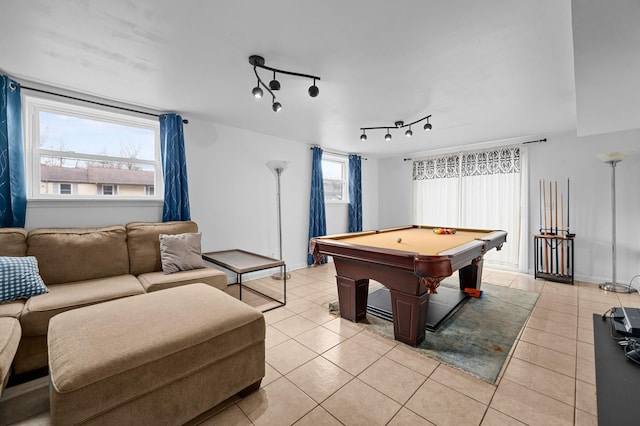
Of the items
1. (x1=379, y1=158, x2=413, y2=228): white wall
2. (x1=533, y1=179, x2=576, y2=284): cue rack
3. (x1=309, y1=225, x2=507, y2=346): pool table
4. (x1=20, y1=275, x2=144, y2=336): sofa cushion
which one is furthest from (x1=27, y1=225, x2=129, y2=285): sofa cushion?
(x1=533, y1=179, x2=576, y2=284): cue rack

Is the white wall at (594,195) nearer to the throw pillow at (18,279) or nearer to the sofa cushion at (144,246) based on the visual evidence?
the sofa cushion at (144,246)

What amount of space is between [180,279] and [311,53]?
2.38 m

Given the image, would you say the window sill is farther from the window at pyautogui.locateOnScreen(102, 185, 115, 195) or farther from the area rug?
the area rug

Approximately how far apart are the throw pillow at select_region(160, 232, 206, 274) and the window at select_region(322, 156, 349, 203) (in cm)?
321

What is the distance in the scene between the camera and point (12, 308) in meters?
1.82

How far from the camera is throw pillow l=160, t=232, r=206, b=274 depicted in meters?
2.87

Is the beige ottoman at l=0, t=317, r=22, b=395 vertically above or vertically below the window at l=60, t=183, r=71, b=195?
below

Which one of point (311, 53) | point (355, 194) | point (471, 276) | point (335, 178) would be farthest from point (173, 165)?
point (471, 276)

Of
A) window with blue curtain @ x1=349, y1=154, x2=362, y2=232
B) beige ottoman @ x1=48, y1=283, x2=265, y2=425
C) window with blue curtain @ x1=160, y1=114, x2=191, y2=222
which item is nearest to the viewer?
beige ottoman @ x1=48, y1=283, x2=265, y2=425

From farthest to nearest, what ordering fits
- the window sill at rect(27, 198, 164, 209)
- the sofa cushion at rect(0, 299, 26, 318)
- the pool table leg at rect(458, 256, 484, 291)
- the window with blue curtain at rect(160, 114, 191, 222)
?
1. the pool table leg at rect(458, 256, 484, 291)
2. the window with blue curtain at rect(160, 114, 191, 222)
3. the window sill at rect(27, 198, 164, 209)
4. the sofa cushion at rect(0, 299, 26, 318)

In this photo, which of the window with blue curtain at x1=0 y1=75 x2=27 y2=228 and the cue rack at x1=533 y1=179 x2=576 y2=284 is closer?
the window with blue curtain at x1=0 y1=75 x2=27 y2=228

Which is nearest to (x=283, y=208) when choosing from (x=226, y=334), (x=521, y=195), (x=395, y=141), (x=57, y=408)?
(x=395, y=141)

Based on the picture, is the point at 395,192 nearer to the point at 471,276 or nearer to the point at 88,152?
the point at 471,276

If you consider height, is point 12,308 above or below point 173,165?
below
